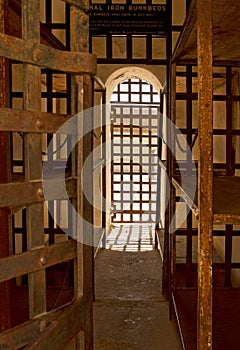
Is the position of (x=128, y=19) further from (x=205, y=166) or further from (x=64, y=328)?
(x=64, y=328)

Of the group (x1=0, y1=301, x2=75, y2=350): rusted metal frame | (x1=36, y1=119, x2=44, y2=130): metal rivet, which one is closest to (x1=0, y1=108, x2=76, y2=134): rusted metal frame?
(x1=36, y1=119, x2=44, y2=130): metal rivet

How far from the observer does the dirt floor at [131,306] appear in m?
2.18

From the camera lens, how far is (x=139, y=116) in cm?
554

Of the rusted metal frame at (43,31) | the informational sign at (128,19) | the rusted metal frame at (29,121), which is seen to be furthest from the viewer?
the informational sign at (128,19)

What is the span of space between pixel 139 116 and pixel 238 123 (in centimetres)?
237

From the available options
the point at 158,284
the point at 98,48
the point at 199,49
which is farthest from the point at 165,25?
the point at 199,49

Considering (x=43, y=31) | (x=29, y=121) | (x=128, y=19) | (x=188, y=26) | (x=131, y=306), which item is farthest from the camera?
(x=128, y=19)

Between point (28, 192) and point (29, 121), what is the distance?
15 centimetres

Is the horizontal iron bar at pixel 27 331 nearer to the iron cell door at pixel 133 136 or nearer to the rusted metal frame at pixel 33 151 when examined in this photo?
the rusted metal frame at pixel 33 151

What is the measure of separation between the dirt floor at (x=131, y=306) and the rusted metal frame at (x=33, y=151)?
1179 millimetres

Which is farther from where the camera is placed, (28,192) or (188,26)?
(188,26)

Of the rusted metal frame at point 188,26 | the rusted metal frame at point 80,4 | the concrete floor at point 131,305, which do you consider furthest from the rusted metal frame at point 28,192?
the concrete floor at point 131,305

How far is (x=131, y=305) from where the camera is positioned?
2.63 meters

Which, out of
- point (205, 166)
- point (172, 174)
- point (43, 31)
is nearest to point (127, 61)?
point (172, 174)
